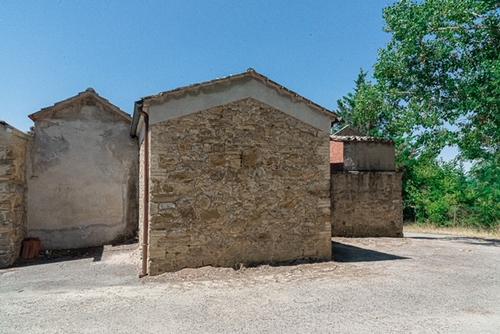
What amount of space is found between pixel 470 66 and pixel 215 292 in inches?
534

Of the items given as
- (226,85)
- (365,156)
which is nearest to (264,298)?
(226,85)

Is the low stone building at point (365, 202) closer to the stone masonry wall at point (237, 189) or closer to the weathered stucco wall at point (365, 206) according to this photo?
the weathered stucco wall at point (365, 206)

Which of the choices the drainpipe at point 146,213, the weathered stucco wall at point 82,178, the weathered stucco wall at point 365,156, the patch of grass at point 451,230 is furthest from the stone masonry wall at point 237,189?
the patch of grass at point 451,230

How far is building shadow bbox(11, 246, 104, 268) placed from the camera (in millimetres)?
9969

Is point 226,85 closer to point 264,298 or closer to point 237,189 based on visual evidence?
point 237,189

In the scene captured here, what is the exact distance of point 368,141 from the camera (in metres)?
14.7

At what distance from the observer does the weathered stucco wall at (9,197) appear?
30.2 feet

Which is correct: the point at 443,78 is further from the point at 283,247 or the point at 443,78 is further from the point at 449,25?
the point at 283,247

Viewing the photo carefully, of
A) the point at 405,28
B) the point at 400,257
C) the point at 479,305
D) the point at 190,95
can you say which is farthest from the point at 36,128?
the point at 405,28

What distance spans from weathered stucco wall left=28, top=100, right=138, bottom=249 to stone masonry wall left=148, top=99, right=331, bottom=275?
550 centimetres

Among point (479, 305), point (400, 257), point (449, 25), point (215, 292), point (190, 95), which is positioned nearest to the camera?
point (479, 305)

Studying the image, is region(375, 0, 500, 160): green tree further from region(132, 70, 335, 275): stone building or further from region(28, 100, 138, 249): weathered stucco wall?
region(28, 100, 138, 249): weathered stucco wall

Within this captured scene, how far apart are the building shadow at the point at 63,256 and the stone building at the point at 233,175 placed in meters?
3.75

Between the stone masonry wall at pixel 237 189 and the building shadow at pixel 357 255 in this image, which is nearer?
the stone masonry wall at pixel 237 189
